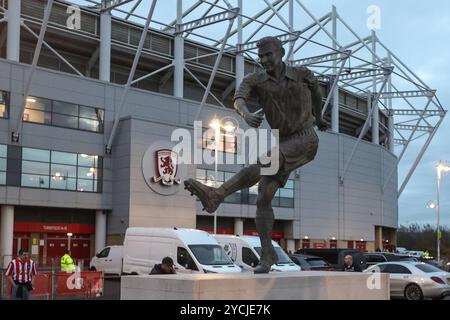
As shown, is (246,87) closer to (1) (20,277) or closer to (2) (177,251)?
(1) (20,277)

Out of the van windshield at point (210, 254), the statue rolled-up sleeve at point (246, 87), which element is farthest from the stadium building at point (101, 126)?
the statue rolled-up sleeve at point (246, 87)

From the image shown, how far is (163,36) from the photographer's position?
47875mm

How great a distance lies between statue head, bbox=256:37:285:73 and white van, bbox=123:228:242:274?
13.8 metres

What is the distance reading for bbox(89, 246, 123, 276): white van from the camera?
30000mm

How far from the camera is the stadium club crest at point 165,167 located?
133 feet

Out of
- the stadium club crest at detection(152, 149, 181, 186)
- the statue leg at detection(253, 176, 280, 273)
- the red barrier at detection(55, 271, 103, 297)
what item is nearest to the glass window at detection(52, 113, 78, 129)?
the stadium club crest at detection(152, 149, 181, 186)

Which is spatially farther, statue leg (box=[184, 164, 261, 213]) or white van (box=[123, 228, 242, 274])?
white van (box=[123, 228, 242, 274])

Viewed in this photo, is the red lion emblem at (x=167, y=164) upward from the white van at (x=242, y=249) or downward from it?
upward

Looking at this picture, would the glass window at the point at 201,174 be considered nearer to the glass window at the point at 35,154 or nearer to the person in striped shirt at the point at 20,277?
the glass window at the point at 35,154

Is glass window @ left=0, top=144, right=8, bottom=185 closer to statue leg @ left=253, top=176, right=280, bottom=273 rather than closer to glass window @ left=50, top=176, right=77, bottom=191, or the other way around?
glass window @ left=50, top=176, right=77, bottom=191

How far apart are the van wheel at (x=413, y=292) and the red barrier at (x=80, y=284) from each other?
10.5 metres

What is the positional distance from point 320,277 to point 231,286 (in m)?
1.53
